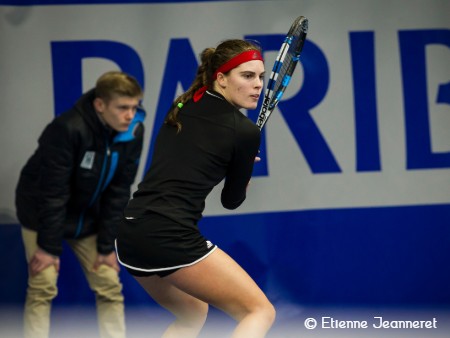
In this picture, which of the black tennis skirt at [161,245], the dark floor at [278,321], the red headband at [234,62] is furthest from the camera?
the dark floor at [278,321]

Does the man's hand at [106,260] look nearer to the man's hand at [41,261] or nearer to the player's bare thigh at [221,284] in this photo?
the man's hand at [41,261]

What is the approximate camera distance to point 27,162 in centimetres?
466

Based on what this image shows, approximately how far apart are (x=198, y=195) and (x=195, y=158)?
134mm

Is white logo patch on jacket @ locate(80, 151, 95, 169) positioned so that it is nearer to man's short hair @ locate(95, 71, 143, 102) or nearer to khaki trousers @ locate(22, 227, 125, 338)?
man's short hair @ locate(95, 71, 143, 102)

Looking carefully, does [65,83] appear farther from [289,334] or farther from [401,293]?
[401,293]

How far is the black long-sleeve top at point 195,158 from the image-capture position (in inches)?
125

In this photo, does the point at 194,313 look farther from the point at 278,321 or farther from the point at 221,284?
the point at 278,321

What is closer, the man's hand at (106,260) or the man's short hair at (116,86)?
the man's short hair at (116,86)

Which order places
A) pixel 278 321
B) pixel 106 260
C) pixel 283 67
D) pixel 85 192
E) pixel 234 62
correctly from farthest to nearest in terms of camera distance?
pixel 278 321 → pixel 106 260 → pixel 85 192 → pixel 283 67 → pixel 234 62

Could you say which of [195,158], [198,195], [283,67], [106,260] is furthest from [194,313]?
[106,260]

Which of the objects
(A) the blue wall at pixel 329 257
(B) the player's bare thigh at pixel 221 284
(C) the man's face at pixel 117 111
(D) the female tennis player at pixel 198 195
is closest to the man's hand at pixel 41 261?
(A) the blue wall at pixel 329 257

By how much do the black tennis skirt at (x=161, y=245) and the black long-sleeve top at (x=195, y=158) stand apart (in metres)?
0.03

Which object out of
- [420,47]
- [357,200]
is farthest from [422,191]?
[420,47]

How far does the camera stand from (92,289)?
4.73m
